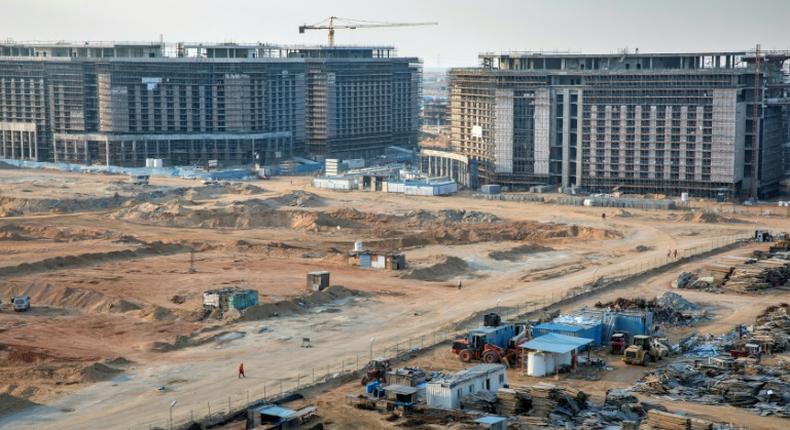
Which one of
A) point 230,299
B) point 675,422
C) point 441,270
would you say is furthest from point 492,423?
point 441,270

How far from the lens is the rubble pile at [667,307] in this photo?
2672 inches

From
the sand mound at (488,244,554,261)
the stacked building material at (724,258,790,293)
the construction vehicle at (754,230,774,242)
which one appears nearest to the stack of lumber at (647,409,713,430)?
the stacked building material at (724,258,790,293)

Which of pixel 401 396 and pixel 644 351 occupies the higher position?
pixel 644 351

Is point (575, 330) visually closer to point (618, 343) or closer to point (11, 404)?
point (618, 343)

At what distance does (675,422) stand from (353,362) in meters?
17.9

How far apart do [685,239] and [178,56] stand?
85.2 metres

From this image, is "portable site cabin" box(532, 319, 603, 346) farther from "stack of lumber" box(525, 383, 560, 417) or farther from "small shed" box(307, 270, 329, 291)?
"small shed" box(307, 270, 329, 291)

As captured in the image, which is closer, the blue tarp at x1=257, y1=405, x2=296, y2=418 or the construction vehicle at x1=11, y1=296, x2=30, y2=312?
the blue tarp at x1=257, y1=405, x2=296, y2=418

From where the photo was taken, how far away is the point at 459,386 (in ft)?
162

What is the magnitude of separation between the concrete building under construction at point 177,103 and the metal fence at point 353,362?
271 ft

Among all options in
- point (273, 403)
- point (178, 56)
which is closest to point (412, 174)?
point (178, 56)

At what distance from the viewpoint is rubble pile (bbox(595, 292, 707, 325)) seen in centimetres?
6788

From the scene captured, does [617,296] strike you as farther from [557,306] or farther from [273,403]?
[273,403]

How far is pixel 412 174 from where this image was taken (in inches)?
5635
